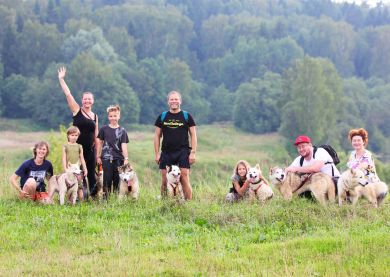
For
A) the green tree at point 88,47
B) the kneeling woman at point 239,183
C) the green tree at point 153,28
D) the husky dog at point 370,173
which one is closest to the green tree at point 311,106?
the green tree at point 88,47

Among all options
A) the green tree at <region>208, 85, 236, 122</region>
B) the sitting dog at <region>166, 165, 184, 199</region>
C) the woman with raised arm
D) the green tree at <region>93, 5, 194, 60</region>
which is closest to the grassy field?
the sitting dog at <region>166, 165, 184, 199</region>

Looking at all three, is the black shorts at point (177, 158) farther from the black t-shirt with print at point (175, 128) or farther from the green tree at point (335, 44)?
the green tree at point (335, 44)

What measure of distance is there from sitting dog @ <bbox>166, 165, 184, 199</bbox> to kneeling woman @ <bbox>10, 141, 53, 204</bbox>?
1961mm

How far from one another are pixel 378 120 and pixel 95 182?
71409mm

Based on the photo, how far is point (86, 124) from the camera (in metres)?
10.4

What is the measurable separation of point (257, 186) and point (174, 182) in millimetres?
1351

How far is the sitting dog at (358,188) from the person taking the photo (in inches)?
365

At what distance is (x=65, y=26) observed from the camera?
9531 centimetres

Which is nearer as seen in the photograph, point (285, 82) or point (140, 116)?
point (285, 82)

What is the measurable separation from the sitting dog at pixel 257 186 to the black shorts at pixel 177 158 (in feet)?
3.45

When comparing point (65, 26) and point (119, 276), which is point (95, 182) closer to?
point (119, 276)

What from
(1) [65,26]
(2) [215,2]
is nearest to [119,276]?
(1) [65,26]

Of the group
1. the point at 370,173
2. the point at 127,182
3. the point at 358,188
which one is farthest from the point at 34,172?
the point at 370,173

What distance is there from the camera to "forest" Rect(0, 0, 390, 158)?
70438 millimetres
